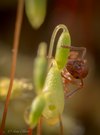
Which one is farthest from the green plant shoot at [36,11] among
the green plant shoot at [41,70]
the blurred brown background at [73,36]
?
the blurred brown background at [73,36]

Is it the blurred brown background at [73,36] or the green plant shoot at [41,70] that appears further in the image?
the blurred brown background at [73,36]

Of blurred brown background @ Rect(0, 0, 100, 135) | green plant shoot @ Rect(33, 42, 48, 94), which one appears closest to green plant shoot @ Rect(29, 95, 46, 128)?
green plant shoot @ Rect(33, 42, 48, 94)

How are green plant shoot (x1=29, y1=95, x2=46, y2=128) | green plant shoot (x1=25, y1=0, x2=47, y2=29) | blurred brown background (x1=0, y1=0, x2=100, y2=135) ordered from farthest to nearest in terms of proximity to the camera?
blurred brown background (x1=0, y1=0, x2=100, y2=135)
green plant shoot (x1=25, y1=0, x2=47, y2=29)
green plant shoot (x1=29, y1=95, x2=46, y2=128)

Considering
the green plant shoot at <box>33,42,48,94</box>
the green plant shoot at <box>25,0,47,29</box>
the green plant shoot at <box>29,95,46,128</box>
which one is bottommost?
the green plant shoot at <box>29,95,46,128</box>

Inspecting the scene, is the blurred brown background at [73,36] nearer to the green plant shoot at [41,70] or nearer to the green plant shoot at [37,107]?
the green plant shoot at [41,70]

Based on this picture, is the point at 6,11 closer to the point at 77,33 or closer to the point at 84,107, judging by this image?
the point at 77,33

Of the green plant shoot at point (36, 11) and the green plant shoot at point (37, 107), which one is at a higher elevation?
the green plant shoot at point (36, 11)

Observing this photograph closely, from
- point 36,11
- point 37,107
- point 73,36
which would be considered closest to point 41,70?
point 36,11

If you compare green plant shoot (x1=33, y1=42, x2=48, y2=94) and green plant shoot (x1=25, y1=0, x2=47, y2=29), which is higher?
green plant shoot (x1=25, y1=0, x2=47, y2=29)

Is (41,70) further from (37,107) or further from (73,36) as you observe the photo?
(73,36)

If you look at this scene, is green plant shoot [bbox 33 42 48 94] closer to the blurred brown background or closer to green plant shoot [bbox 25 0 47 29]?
green plant shoot [bbox 25 0 47 29]
